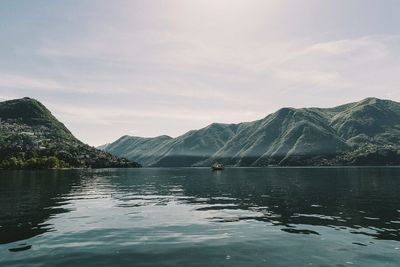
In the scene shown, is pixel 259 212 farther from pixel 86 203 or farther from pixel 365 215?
pixel 86 203

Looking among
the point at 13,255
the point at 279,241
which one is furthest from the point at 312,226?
the point at 13,255

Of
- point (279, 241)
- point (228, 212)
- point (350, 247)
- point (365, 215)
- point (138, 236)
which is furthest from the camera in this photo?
point (228, 212)

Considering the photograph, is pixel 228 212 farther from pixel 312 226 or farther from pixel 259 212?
pixel 312 226

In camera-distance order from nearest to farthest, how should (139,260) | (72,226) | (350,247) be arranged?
(139,260) < (350,247) < (72,226)

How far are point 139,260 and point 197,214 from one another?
2276cm

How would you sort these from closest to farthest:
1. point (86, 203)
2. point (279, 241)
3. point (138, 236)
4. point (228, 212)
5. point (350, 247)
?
point (350, 247), point (279, 241), point (138, 236), point (228, 212), point (86, 203)

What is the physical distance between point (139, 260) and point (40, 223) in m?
19.9

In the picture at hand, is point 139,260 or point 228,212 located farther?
point 228,212

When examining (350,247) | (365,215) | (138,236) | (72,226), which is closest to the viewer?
(350,247)

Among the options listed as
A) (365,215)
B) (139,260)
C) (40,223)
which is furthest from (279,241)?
(40,223)

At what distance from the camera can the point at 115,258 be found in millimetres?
24219

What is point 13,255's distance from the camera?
965 inches

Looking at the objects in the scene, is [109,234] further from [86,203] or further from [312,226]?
[86,203]

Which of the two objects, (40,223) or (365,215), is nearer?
(40,223)
